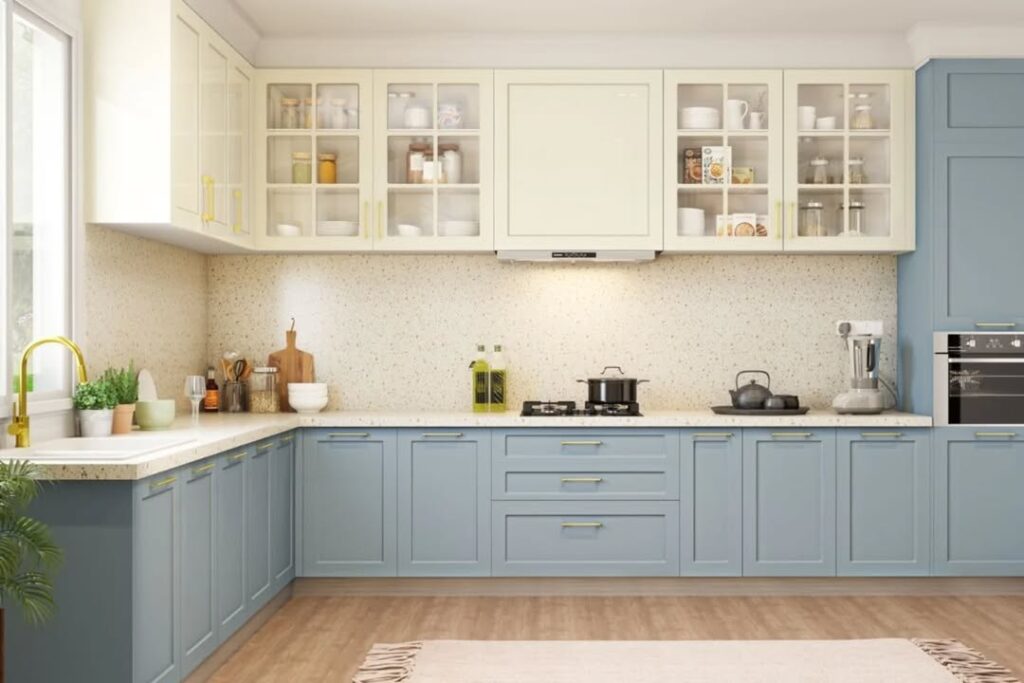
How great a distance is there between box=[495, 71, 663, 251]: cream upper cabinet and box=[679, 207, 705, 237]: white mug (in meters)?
0.12

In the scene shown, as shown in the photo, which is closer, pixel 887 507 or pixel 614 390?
pixel 887 507

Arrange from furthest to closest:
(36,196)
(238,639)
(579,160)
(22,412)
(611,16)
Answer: (579,160) < (611,16) < (238,639) < (36,196) < (22,412)

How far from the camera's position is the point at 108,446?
3307 mm

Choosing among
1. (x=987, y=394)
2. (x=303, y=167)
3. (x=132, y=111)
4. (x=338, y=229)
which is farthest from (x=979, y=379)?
(x=132, y=111)

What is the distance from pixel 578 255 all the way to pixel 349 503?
5.13 ft

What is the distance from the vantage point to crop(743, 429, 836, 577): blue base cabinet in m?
4.50

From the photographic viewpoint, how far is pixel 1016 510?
4516 mm

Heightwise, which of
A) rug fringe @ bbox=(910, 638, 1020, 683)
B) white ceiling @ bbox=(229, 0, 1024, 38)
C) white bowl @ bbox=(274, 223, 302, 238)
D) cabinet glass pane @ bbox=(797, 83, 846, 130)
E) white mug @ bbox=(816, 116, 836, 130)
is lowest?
rug fringe @ bbox=(910, 638, 1020, 683)

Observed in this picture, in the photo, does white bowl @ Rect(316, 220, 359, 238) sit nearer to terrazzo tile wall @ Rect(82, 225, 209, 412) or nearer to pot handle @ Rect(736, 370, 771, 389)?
terrazzo tile wall @ Rect(82, 225, 209, 412)

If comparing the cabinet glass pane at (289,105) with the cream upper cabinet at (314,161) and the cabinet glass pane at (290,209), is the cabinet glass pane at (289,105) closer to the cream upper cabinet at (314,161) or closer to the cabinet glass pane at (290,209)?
the cream upper cabinet at (314,161)

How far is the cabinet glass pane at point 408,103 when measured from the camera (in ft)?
15.6

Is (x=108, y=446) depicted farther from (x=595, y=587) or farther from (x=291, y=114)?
(x=595, y=587)

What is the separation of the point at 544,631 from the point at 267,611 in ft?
3.83

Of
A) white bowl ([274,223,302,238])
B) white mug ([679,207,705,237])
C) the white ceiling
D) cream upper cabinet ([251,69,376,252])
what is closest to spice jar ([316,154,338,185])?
cream upper cabinet ([251,69,376,252])
